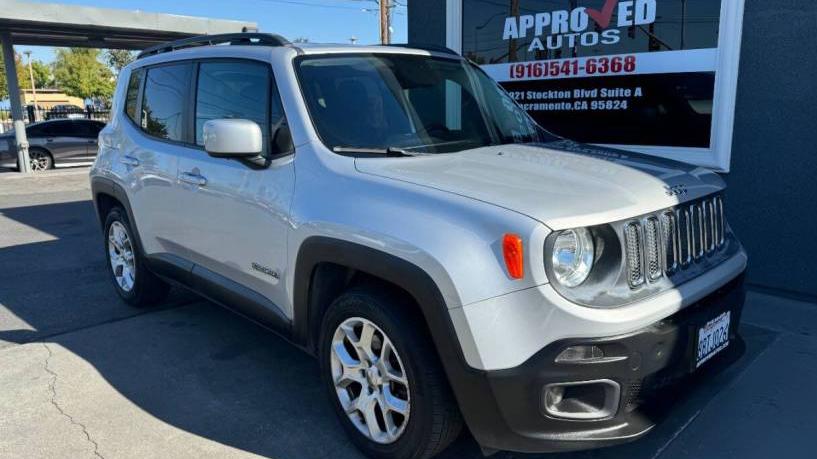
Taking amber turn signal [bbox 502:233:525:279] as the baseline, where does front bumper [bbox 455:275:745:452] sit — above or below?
below

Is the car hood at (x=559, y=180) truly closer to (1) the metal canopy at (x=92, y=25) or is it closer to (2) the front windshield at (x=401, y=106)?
(2) the front windshield at (x=401, y=106)

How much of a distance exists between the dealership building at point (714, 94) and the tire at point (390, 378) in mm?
3762

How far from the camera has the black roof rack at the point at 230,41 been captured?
365 cm

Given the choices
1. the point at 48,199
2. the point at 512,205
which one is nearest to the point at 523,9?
the point at 512,205

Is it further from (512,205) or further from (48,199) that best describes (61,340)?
(48,199)

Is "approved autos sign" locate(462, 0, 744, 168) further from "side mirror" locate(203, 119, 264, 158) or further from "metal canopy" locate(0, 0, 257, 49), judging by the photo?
"metal canopy" locate(0, 0, 257, 49)

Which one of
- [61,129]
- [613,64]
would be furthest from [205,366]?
[61,129]

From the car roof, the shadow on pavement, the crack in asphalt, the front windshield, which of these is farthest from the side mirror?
the crack in asphalt

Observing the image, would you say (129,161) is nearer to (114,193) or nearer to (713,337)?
(114,193)

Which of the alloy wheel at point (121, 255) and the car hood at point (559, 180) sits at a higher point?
the car hood at point (559, 180)

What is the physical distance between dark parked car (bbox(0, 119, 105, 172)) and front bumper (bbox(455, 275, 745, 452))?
55.2ft

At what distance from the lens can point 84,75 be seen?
56.5 meters

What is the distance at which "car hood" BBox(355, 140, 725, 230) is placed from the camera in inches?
95.6

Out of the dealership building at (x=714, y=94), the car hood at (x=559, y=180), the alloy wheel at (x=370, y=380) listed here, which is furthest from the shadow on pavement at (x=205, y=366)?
the dealership building at (x=714, y=94)
